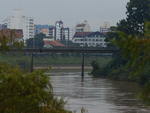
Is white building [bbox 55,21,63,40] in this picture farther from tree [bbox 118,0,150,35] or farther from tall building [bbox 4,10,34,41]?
tree [bbox 118,0,150,35]

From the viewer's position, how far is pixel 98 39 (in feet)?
411

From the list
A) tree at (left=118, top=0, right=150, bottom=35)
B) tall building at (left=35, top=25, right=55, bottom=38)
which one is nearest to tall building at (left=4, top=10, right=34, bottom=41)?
tall building at (left=35, top=25, right=55, bottom=38)

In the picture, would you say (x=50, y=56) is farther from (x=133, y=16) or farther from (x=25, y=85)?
(x=25, y=85)

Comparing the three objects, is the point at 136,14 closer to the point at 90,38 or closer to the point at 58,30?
the point at 90,38

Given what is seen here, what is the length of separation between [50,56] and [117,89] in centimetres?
4725

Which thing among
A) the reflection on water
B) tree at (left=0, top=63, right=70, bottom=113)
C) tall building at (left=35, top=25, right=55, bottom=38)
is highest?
tree at (left=0, top=63, right=70, bottom=113)

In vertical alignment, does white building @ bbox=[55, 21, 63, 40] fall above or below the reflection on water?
above

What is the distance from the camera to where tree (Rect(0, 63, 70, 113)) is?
1077cm

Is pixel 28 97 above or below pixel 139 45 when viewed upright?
below

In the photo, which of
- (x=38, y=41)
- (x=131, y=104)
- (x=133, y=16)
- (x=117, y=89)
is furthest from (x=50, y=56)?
(x=131, y=104)

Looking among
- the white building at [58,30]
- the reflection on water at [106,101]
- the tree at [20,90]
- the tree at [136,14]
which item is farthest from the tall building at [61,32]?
the tree at [20,90]

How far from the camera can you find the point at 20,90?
10.8 meters

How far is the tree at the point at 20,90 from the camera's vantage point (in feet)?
35.3

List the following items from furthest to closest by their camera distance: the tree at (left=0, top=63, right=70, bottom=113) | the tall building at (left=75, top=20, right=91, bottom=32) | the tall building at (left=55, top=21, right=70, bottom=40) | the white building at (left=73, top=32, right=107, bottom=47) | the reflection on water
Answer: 1. the tall building at (left=75, top=20, right=91, bottom=32)
2. the tall building at (left=55, top=21, right=70, bottom=40)
3. the white building at (left=73, top=32, right=107, bottom=47)
4. the reflection on water
5. the tree at (left=0, top=63, right=70, bottom=113)
